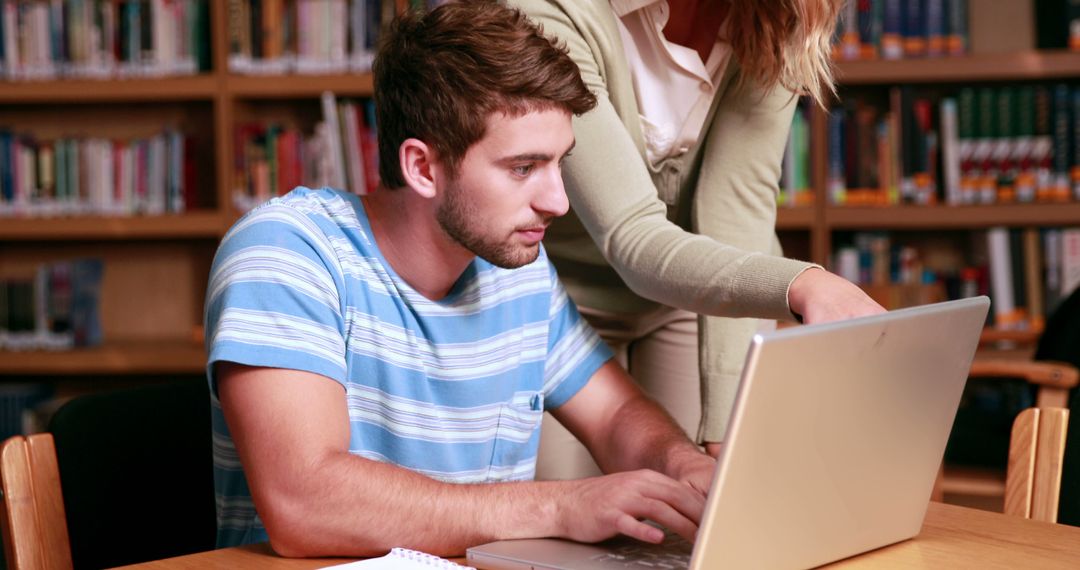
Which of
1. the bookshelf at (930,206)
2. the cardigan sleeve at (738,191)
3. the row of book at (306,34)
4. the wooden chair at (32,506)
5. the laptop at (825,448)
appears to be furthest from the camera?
the row of book at (306,34)

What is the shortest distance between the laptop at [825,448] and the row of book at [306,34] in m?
2.68

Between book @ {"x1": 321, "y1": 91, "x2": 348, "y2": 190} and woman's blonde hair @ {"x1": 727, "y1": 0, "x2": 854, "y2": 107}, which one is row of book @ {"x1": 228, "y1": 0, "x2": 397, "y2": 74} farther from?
woman's blonde hair @ {"x1": 727, "y1": 0, "x2": 854, "y2": 107}

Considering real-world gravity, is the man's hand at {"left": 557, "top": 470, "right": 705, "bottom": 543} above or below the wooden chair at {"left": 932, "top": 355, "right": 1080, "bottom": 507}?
above

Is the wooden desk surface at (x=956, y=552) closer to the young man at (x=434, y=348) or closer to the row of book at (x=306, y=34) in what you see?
the young man at (x=434, y=348)

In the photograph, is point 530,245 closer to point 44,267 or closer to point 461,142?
point 461,142

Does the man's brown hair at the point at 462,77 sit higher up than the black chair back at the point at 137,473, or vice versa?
the man's brown hair at the point at 462,77

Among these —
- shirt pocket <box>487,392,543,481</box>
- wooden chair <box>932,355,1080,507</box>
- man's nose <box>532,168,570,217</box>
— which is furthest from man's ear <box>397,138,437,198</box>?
wooden chair <box>932,355,1080,507</box>

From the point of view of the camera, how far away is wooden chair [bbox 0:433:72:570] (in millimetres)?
1105

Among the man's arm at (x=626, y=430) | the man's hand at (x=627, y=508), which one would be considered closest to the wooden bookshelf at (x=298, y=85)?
the man's arm at (x=626, y=430)

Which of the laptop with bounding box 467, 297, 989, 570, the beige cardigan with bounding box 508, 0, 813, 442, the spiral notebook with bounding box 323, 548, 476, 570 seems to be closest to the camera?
the laptop with bounding box 467, 297, 989, 570

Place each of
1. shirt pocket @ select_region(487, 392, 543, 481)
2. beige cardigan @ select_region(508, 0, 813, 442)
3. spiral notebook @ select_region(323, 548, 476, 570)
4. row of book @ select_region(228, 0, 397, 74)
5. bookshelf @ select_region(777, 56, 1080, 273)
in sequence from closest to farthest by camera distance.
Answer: spiral notebook @ select_region(323, 548, 476, 570), beige cardigan @ select_region(508, 0, 813, 442), shirt pocket @ select_region(487, 392, 543, 481), bookshelf @ select_region(777, 56, 1080, 273), row of book @ select_region(228, 0, 397, 74)

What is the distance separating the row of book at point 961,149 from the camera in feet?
10.9

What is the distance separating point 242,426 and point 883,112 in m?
2.91

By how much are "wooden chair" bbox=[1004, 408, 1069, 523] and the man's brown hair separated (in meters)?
0.58
